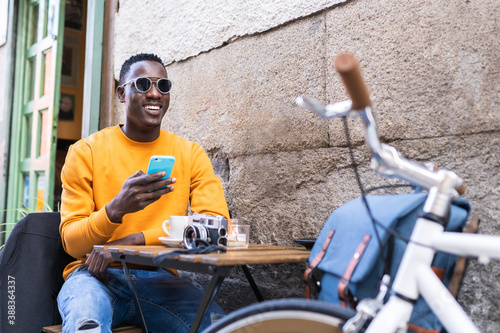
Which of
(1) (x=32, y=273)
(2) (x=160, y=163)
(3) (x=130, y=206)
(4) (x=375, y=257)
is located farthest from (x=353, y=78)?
(1) (x=32, y=273)

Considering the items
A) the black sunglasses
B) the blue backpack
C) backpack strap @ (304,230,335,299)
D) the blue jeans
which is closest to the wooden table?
backpack strap @ (304,230,335,299)

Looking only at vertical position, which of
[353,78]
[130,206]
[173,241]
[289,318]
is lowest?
[289,318]

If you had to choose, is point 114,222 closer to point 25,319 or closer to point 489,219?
point 25,319

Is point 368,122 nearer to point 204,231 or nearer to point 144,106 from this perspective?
point 204,231

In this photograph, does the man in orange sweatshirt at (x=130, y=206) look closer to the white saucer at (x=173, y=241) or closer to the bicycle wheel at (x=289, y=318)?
the white saucer at (x=173, y=241)

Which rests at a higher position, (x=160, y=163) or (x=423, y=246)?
(x=160, y=163)

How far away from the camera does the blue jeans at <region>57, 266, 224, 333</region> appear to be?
1.85 m

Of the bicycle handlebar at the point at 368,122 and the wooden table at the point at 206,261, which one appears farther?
the wooden table at the point at 206,261

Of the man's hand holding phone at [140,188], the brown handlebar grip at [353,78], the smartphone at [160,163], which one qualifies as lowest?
the man's hand holding phone at [140,188]

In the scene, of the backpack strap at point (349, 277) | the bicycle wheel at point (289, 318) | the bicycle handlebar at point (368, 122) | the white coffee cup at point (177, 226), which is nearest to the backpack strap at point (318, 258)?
the backpack strap at point (349, 277)

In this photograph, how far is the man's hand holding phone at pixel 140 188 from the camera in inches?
72.0

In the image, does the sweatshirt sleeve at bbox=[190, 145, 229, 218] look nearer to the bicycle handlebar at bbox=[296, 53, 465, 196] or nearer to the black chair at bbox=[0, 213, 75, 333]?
the black chair at bbox=[0, 213, 75, 333]

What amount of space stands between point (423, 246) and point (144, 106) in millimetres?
1598

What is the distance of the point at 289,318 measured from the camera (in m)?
1.12
